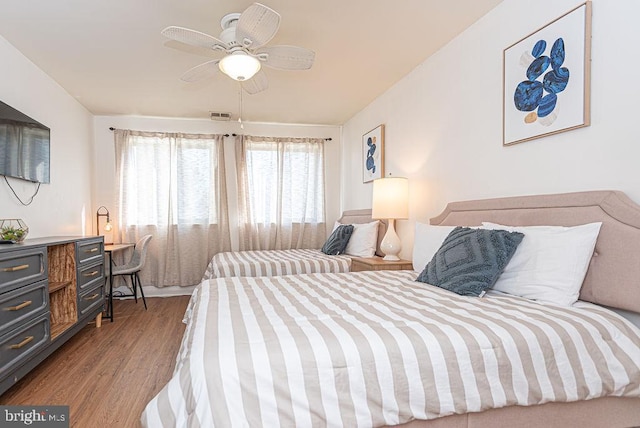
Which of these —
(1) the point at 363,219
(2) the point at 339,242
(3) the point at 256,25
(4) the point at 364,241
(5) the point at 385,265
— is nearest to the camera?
(3) the point at 256,25

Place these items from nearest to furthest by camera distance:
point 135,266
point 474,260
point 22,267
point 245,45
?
→ point 474,260
point 22,267
point 245,45
point 135,266

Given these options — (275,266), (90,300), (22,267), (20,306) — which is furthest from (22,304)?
(275,266)

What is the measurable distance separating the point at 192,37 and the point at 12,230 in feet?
5.84

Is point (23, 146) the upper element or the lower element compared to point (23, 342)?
upper

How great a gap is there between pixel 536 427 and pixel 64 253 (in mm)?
3296

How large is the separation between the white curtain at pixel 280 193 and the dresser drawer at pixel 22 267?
2.79 meters

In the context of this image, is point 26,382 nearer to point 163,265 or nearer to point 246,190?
point 163,265

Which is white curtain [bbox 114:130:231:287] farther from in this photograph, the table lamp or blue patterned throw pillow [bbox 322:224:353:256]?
the table lamp

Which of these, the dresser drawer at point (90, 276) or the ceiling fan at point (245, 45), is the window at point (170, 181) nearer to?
the dresser drawer at point (90, 276)

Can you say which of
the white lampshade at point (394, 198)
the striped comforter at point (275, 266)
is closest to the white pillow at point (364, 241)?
the striped comforter at point (275, 266)

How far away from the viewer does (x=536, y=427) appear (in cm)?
131

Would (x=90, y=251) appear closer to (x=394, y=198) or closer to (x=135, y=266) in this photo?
(x=135, y=266)

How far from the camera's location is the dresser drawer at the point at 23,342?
1.93 metres

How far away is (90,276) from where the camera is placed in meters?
3.22
